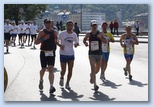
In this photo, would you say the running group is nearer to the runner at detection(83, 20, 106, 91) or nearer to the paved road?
the runner at detection(83, 20, 106, 91)

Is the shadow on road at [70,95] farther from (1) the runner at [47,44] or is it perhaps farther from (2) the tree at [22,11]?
(2) the tree at [22,11]

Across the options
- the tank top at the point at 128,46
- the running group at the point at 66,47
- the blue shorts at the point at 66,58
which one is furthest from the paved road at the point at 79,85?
the blue shorts at the point at 66,58

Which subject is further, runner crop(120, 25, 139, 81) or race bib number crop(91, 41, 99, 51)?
runner crop(120, 25, 139, 81)

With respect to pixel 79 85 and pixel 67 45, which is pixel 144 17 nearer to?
pixel 67 45

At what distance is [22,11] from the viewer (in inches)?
359

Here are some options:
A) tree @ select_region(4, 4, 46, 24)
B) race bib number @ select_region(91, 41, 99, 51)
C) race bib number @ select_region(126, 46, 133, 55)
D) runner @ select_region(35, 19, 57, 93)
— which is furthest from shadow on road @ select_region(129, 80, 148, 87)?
tree @ select_region(4, 4, 46, 24)

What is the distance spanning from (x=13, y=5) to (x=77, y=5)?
114cm

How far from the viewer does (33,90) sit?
9172 millimetres

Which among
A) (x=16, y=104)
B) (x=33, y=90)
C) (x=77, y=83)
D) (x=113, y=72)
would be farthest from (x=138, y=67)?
(x=16, y=104)

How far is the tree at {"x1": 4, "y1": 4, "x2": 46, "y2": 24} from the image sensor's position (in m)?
8.84

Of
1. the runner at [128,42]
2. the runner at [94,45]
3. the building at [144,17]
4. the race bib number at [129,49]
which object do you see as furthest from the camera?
the race bib number at [129,49]

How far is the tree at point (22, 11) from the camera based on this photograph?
884 cm

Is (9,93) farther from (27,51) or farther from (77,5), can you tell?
(27,51)

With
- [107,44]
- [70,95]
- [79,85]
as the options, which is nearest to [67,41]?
[79,85]
